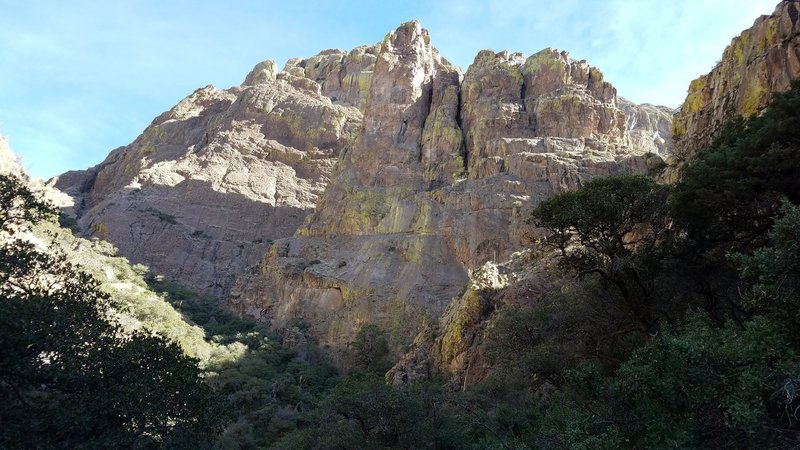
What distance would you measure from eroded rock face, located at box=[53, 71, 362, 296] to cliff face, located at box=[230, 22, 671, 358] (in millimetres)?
11047

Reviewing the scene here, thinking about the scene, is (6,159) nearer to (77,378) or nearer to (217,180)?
(217,180)

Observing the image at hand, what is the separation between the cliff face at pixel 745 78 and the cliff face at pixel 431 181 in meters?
20.0

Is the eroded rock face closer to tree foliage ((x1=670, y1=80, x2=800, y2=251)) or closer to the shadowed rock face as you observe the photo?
the shadowed rock face

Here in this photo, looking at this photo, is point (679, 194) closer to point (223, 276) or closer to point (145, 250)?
point (223, 276)

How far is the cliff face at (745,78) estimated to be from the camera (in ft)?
72.5

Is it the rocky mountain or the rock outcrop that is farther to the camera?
the rock outcrop

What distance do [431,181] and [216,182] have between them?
133ft

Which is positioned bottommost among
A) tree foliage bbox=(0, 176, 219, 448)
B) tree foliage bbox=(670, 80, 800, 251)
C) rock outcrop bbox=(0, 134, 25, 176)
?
tree foliage bbox=(0, 176, 219, 448)

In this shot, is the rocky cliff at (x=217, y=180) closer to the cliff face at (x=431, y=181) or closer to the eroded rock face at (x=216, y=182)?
the eroded rock face at (x=216, y=182)

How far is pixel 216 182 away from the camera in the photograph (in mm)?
88375

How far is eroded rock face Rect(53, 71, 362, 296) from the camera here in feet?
262

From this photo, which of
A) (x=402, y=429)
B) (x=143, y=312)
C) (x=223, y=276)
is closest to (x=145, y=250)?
(x=223, y=276)

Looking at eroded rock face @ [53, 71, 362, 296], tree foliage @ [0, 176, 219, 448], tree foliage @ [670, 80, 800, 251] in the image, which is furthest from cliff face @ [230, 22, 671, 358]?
tree foliage @ [0, 176, 219, 448]

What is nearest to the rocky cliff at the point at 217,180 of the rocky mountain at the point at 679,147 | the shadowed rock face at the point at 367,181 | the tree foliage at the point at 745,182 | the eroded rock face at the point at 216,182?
the eroded rock face at the point at 216,182
